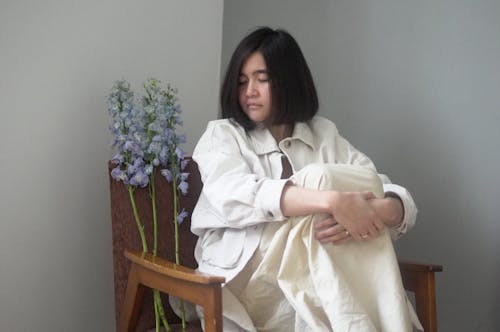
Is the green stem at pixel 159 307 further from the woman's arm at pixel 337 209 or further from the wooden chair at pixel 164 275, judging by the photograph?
the woman's arm at pixel 337 209

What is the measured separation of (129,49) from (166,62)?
0.15 metres

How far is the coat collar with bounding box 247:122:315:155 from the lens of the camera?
154cm

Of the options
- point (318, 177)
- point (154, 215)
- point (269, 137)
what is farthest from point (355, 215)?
point (154, 215)

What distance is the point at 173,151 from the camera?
1.55m

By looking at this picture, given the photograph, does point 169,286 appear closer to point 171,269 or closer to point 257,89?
point 171,269

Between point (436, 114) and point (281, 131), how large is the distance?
0.46 metres

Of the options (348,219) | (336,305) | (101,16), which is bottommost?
(336,305)

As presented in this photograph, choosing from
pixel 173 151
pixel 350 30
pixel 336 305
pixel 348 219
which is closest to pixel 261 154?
pixel 173 151

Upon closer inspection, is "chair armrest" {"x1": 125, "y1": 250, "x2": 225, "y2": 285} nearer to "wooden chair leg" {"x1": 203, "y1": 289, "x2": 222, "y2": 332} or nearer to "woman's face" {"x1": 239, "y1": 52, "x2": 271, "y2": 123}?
"wooden chair leg" {"x1": 203, "y1": 289, "x2": 222, "y2": 332}

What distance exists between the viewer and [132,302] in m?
1.45

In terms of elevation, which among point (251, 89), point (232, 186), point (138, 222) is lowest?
point (138, 222)

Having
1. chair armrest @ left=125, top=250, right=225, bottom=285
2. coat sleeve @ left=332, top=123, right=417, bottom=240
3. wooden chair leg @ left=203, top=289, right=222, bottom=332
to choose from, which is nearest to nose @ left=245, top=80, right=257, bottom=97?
coat sleeve @ left=332, top=123, right=417, bottom=240

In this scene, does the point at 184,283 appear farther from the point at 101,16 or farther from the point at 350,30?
the point at 350,30

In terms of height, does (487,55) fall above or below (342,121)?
above
